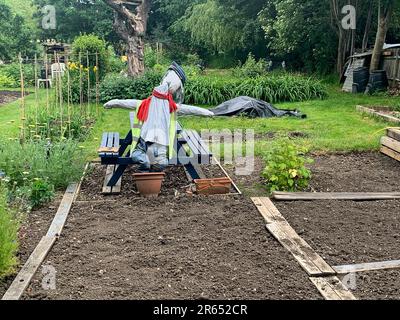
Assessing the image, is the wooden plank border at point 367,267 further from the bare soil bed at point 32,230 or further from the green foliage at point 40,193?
the green foliage at point 40,193

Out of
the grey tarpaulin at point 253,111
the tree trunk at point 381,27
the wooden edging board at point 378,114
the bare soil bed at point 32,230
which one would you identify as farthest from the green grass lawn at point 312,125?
the tree trunk at point 381,27

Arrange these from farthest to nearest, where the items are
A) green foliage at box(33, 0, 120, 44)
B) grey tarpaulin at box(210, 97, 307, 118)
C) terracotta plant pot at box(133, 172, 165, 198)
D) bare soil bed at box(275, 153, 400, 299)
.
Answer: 1. green foliage at box(33, 0, 120, 44)
2. grey tarpaulin at box(210, 97, 307, 118)
3. terracotta plant pot at box(133, 172, 165, 198)
4. bare soil bed at box(275, 153, 400, 299)

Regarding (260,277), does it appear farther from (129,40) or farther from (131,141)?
(129,40)

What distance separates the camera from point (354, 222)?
4453 millimetres

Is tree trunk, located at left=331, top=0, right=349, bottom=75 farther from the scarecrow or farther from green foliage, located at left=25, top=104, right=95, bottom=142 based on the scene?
the scarecrow

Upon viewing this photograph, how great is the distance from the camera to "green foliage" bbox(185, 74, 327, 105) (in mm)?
14328

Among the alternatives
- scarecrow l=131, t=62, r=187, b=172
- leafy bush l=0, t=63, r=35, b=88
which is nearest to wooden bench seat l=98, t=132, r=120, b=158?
scarecrow l=131, t=62, r=187, b=172

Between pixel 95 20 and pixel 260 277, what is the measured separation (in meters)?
33.0

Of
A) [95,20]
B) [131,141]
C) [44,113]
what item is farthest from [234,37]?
[131,141]

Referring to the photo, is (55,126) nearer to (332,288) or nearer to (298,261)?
(298,261)

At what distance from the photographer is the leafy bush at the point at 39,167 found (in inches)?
195

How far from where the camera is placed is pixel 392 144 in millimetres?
6934

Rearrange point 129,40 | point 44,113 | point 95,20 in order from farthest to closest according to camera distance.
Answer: point 95,20
point 129,40
point 44,113

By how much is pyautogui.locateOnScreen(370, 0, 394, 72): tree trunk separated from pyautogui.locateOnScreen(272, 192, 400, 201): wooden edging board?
10.8 m
